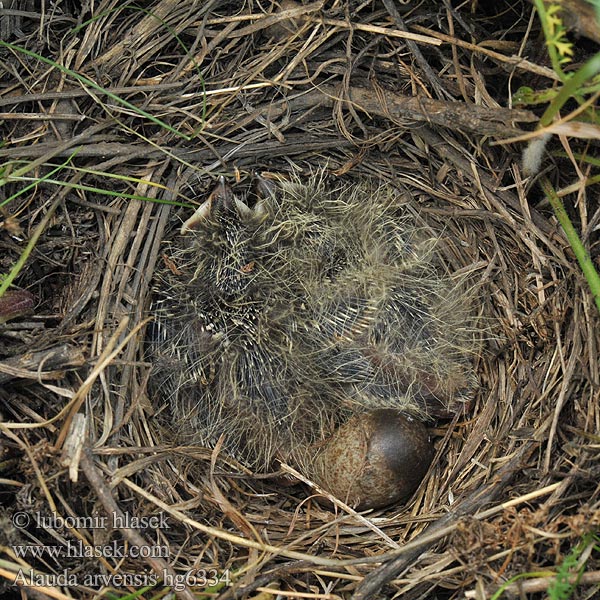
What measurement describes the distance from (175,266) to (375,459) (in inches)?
32.8

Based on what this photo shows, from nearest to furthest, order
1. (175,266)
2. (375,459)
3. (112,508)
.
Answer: (112,508)
(375,459)
(175,266)

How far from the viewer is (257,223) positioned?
77.9 inches

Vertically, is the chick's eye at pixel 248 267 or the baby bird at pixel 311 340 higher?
the chick's eye at pixel 248 267

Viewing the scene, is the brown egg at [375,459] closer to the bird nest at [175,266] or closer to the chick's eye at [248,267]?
the bird nest at [175,266]

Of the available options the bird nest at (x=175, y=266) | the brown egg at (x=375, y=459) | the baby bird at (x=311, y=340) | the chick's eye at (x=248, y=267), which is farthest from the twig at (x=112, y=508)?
the chick's eye at (x=248, y=267)

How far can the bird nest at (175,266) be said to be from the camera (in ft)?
5.50

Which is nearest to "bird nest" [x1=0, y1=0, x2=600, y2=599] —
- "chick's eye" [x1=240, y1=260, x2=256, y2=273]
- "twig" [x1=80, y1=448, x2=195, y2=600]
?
"twig" [x1=80, y1=448, x2=195, y2=600]

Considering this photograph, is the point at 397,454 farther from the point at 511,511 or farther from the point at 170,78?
the point at 170,78

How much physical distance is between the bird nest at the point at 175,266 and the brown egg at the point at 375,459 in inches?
3.1

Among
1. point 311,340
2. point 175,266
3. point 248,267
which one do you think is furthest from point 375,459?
point 175,266

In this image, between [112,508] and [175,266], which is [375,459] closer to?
[112,508]

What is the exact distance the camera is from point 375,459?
6.06ft

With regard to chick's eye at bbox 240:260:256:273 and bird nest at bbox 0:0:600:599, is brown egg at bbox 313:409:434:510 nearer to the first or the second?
bird nest at bbox 0:0:600:599

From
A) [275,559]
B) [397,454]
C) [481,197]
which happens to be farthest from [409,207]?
[275,559]
